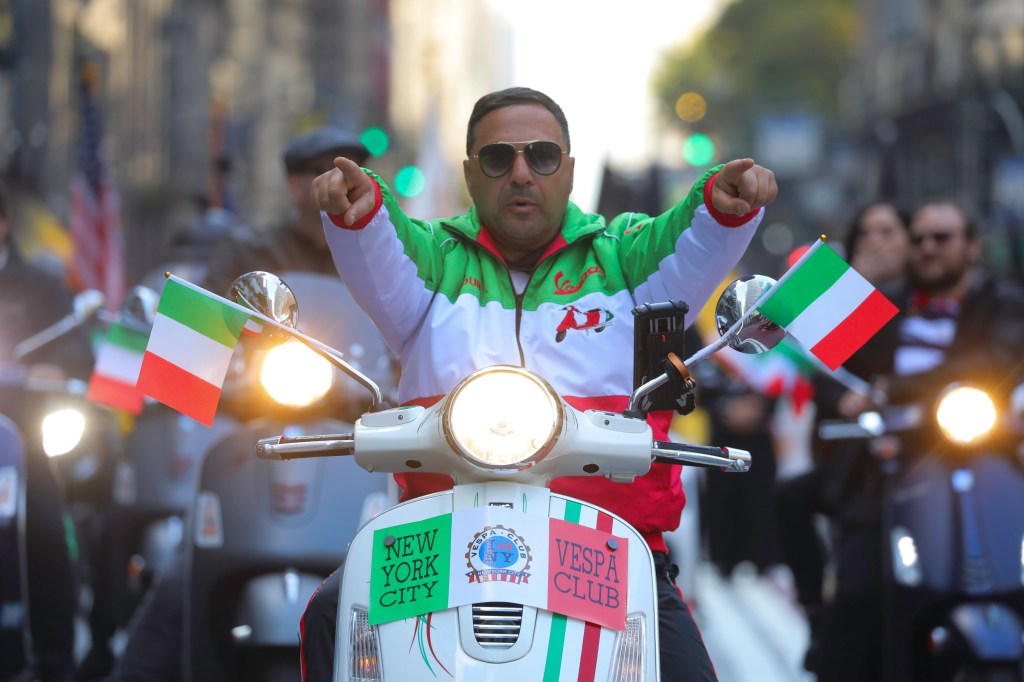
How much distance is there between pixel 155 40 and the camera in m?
34.4

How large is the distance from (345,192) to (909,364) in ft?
9.98

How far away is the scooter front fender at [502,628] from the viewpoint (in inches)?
109

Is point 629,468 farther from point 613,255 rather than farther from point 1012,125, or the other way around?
point 1012,125

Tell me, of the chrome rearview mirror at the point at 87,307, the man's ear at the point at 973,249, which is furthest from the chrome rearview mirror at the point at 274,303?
the man's ear at the point at 973,249

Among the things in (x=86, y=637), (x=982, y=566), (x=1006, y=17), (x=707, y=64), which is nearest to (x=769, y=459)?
(x=86, y=637)

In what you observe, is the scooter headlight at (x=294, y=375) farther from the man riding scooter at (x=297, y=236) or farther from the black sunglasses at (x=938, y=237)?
the black sunglasses at (x=938, y=237)

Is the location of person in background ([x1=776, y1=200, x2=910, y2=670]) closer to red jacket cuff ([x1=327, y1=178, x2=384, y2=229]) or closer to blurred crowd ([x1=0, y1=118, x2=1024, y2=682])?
blurred crowd ([x1=0, y1=118, x2=1024, y2=682])

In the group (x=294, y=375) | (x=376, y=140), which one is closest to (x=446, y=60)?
(x=376, y=140)

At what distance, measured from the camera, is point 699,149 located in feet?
36.0

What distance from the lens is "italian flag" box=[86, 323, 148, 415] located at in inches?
185

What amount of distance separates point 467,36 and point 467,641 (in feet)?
408

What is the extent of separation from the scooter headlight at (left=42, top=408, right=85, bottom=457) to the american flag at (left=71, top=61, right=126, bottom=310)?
22.6 ft

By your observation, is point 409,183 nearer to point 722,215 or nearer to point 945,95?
point 722,215

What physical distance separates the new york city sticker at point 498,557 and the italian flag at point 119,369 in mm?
2042
